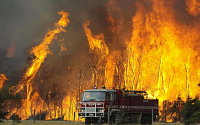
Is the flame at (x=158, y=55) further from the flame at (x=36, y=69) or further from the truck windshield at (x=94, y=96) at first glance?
the truck windshield at (x=94, y=96)

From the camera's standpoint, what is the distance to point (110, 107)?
40.6 meters

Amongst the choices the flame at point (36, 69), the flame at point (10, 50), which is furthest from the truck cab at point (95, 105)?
the flame at point (10, 50)

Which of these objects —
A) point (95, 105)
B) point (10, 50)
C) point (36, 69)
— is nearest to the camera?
point (95, 105)

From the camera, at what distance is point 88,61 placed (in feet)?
287

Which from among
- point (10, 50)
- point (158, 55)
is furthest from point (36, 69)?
point (158, 55)

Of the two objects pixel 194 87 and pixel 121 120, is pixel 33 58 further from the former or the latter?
pixel 121 120

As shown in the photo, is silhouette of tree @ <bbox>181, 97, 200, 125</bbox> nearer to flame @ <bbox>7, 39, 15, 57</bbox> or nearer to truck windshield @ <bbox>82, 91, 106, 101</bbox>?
truck windshield @ <bbox>82, 91, 106, 101</bbox>

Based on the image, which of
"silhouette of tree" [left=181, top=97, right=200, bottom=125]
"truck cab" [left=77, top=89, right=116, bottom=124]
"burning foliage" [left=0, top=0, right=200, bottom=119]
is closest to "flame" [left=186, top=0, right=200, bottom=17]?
"burning foliage" [left=0, top=0, right=200, bottom=119]

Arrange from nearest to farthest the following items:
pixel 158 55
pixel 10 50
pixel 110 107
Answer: pixel 110 107 → pixel 158 55 → pixel 10 50

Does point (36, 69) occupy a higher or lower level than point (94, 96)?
higher

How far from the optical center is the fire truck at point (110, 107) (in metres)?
39.5

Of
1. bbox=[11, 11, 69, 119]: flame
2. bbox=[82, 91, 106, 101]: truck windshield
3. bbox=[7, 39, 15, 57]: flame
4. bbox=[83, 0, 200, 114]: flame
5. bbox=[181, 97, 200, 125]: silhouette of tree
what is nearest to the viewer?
bbox=[181, 97, 200, 125]: silhouette of tree

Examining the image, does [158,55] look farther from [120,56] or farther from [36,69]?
[36,69]

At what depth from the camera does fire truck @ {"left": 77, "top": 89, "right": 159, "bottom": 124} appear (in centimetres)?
3953
